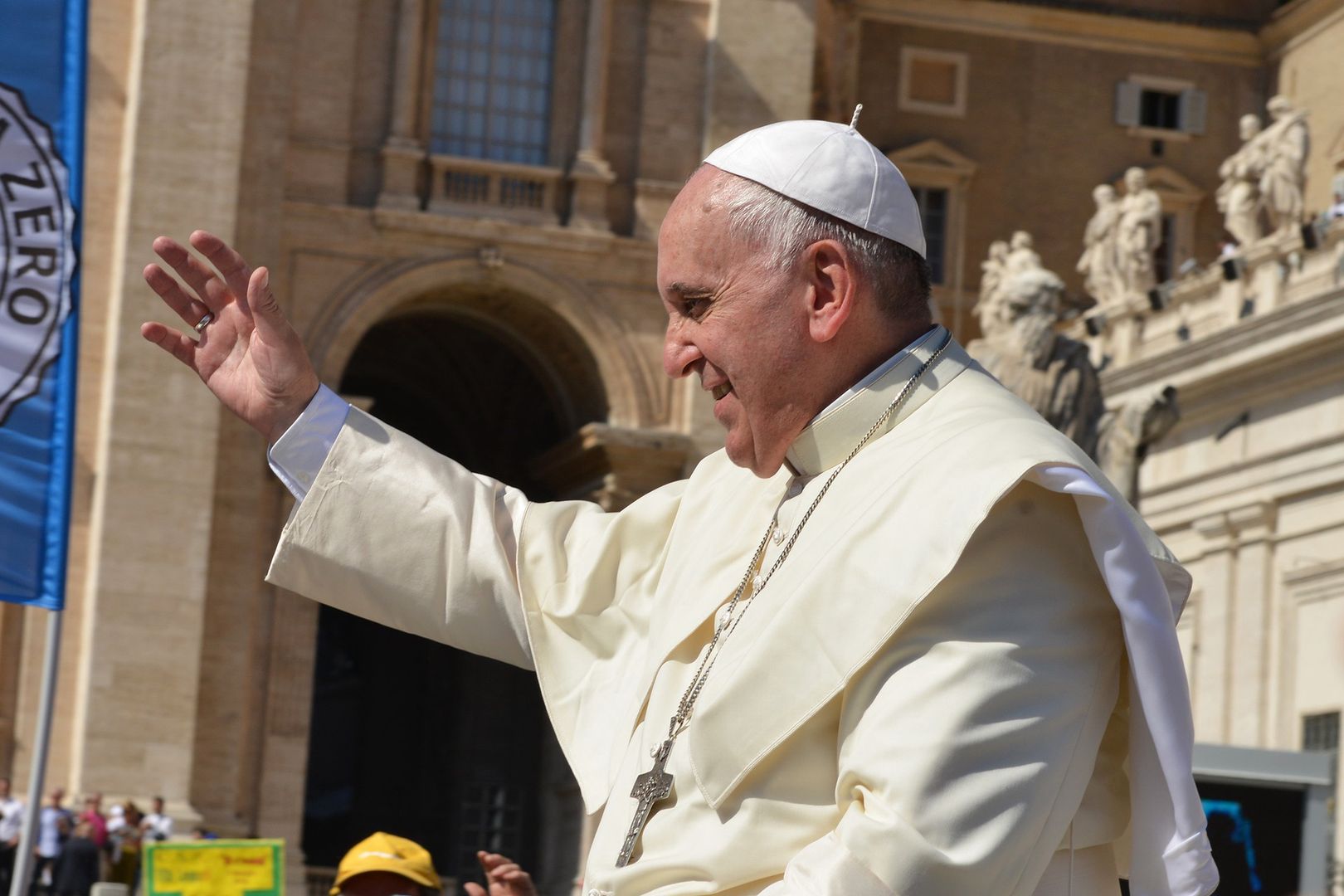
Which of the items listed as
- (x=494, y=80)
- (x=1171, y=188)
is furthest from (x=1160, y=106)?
(x=494, y=80)

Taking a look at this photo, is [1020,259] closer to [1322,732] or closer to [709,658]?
[1322,732]

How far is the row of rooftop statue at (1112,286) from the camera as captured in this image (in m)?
11.5

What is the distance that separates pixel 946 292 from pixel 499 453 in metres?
6.45

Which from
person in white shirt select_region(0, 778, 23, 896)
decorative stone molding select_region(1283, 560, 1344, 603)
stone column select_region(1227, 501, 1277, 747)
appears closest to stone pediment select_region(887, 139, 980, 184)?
stone column select_region(1227, 501, 1277, 747)

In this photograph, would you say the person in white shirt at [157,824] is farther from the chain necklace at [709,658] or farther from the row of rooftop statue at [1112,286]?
the chain necklace at [709,658]

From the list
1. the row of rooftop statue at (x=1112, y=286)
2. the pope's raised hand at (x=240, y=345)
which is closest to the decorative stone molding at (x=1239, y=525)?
the row of rooftop statue at (x=1112, y=286)

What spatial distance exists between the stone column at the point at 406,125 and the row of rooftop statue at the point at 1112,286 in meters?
6.35

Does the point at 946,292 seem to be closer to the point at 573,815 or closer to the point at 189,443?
the point at 573,815

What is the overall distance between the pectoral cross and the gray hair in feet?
1.79

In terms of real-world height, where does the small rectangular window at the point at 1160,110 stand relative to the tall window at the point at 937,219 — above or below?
above

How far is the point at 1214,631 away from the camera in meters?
25.0

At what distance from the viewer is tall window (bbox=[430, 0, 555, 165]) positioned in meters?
27.9

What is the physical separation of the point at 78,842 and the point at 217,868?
35.6 feet

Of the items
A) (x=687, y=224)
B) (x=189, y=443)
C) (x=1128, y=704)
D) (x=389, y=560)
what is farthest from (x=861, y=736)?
(x=189, y=443)
